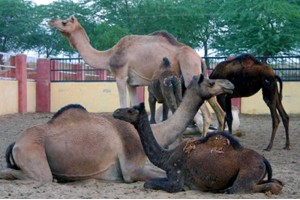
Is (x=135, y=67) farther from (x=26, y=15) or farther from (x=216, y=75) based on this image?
(x=26, y=15)

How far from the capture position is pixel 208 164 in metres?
5.84

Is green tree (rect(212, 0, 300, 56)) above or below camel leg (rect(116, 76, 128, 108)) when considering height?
above

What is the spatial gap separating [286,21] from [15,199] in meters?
22.9

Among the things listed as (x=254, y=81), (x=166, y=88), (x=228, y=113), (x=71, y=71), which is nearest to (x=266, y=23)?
(x=71, y=71)

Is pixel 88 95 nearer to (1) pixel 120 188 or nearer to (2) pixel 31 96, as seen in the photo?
(2) pixel 31 96

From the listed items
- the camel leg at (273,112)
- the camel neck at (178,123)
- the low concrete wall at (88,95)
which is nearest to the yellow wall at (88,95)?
the low concrete wall at (88,95)

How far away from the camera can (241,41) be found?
28438 millimetres

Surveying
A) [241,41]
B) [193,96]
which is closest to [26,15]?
[241,41]

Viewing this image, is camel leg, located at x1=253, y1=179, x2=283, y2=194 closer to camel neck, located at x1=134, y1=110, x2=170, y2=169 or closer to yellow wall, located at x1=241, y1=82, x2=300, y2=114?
camel neck, located at x1=134, y1=110, x2=170, y2=169

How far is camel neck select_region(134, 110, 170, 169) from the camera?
611 centimetres

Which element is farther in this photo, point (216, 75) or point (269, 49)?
point (269, 49)

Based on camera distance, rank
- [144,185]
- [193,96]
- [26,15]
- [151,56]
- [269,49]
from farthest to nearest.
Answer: [26,15], [269,49], [151,56], [193,96], [144,185]

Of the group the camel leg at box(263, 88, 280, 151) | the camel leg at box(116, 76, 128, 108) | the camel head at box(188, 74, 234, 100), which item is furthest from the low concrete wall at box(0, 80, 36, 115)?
the camel head at box(188, 74, 234, 100)

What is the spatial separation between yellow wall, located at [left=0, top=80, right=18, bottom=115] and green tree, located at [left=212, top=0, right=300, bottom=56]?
10585mm
